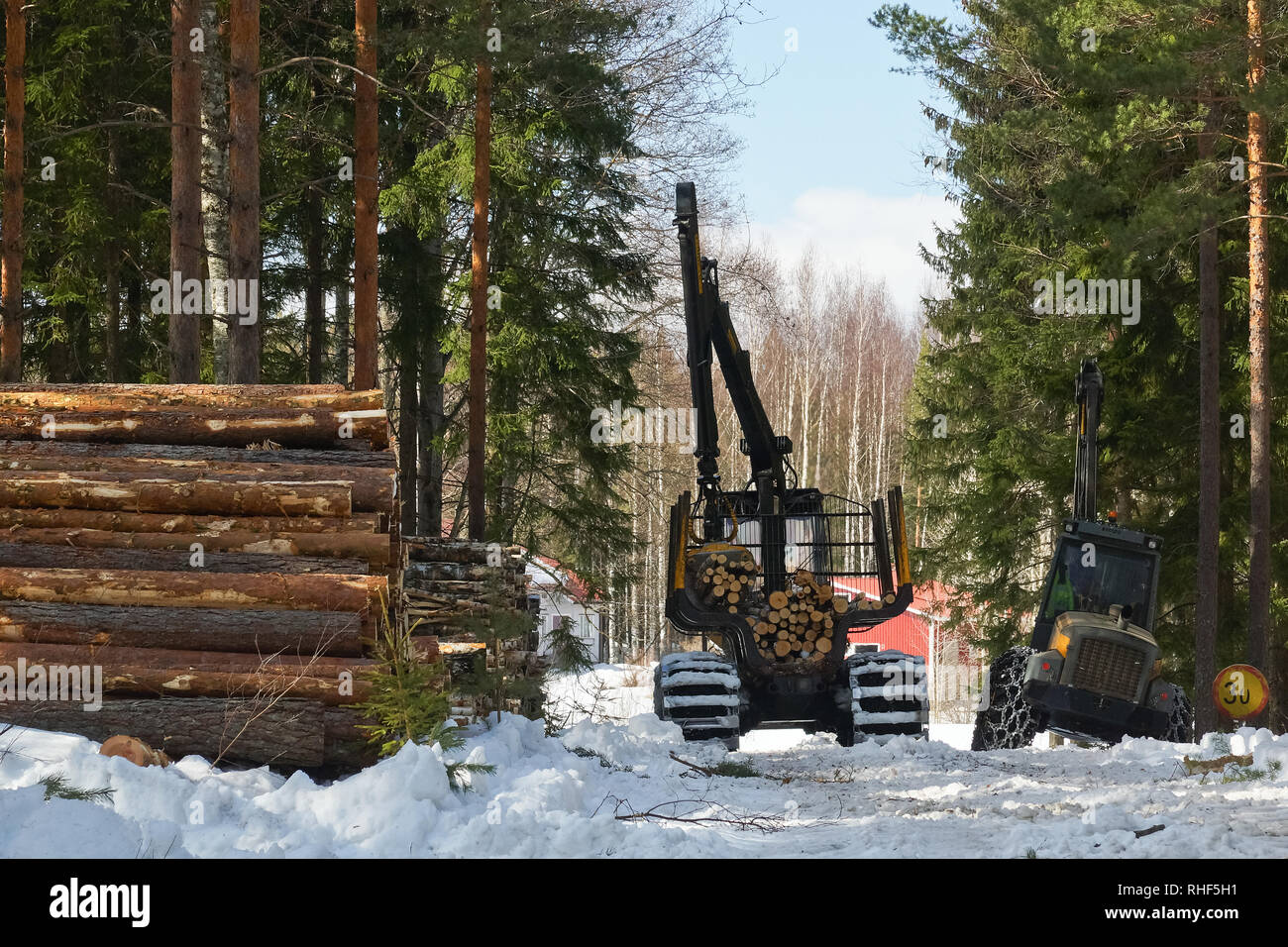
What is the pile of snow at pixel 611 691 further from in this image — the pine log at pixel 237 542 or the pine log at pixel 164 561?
the pine log at pixel 164 561

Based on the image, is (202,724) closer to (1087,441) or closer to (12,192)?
(1087,441)

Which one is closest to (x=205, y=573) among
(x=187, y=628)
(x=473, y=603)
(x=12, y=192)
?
(x=187, y=628)

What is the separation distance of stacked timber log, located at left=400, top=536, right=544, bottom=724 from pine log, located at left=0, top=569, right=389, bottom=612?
2330 millimetres

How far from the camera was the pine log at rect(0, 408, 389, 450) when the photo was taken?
10602 mm

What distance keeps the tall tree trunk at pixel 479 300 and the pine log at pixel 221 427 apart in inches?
326

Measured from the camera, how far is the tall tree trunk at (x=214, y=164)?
54.1 ft

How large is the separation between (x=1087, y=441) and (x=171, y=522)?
31.5 feet

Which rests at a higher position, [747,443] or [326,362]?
[326,362]

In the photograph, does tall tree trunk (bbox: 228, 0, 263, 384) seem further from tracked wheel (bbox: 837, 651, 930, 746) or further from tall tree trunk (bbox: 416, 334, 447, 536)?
tracked wheel (bbox: 837, 651, 930, 746)

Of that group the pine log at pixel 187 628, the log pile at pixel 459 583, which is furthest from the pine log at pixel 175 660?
the log pile at pixel 459 583
